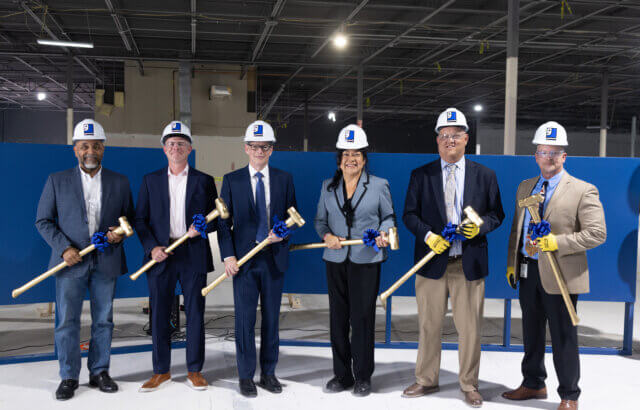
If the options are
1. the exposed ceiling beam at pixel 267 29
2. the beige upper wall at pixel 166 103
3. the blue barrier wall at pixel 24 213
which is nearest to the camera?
the blue barrier wall at pixel 24 213

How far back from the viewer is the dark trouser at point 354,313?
3471 millimetres

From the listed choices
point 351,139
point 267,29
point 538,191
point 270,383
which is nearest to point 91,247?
point 270,383

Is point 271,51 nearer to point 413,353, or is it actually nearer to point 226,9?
point 226,9

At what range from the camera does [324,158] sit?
4500mm

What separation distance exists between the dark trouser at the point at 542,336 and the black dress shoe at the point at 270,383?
5.75 ft

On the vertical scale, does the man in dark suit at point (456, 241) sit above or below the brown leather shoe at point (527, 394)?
above

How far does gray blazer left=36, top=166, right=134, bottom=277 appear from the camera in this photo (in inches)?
137

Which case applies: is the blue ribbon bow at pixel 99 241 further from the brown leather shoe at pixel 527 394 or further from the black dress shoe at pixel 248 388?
the brown leather shoe at pixel 527 394

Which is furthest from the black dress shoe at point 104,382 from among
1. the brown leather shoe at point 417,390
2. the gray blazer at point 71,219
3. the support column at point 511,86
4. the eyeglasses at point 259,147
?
the support column at point 511,86

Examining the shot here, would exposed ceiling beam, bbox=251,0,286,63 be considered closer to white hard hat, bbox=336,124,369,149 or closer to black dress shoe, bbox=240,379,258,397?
white hard hat, bbox=336,124,369,149

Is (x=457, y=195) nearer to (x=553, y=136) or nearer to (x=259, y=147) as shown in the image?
(x=553, y=136)

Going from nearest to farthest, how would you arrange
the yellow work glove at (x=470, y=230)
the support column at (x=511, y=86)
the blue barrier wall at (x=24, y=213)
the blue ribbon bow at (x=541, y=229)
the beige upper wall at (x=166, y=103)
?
the blue ribbon bow at (x=541, y=229), the yellow work glove at (x=470, y=230), the blue barrier wall at (x=24, y=213), the support column at (x=511, y=86), the beige upper wall at (x=166, y=103)

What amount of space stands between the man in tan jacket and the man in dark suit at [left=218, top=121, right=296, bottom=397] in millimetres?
1639

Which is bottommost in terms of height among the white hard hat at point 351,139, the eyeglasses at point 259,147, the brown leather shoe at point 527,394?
the brown leather shoe at point 527,394
